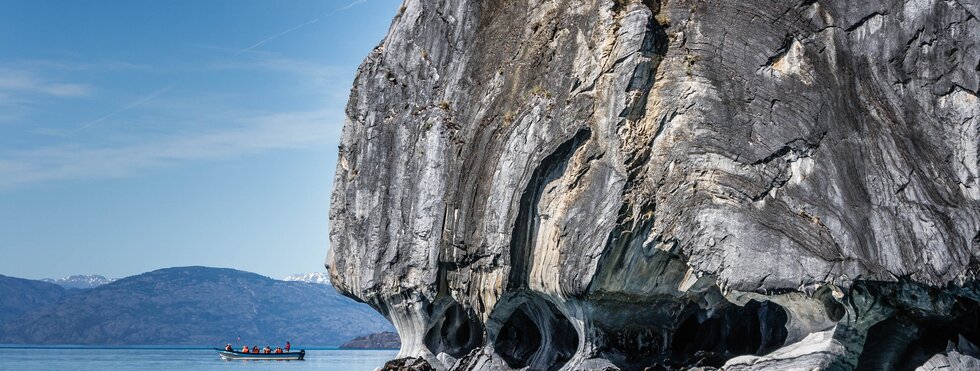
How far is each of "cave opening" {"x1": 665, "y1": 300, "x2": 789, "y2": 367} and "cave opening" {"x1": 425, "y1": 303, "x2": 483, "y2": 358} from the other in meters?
6.65

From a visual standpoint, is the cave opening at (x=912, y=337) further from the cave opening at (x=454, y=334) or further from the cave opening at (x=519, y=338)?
the cave opening at (x=454, y=334)

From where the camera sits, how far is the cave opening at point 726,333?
105 feet

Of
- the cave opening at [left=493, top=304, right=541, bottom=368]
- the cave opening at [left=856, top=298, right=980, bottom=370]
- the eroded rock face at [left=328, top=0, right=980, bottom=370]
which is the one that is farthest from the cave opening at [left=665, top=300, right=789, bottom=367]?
the cave opening at [left=493, top=304, right=541, bottom=368]

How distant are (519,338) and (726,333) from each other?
6.28m

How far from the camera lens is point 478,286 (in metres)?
34.8

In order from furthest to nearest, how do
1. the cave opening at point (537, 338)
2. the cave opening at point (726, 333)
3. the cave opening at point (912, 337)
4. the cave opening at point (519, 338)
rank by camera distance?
the cave opening at point (519, 338) < the cave opening at point (537, 338) < the cave opening at point (726, 333) < the cave opening at point (912, 337)

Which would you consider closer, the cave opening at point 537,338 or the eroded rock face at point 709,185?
the eroded rock face at point 709,185

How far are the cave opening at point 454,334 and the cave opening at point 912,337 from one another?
12.5 meters

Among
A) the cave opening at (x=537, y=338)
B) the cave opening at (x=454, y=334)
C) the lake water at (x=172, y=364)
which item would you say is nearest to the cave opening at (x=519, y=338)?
the cave opening at (x=537, y=338)

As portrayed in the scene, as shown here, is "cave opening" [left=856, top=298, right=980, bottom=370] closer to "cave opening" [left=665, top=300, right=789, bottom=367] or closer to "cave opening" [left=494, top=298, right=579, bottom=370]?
"cave opening" [left=665, top=300, right=789, bottom=367]

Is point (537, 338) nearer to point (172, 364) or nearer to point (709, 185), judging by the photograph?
point (709, 185)

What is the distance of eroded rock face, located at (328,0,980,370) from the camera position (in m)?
28.5

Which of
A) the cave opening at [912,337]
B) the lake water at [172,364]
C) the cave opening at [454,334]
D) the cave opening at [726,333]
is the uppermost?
the lake water at [172,364]

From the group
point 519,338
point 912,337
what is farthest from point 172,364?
point 912,337
